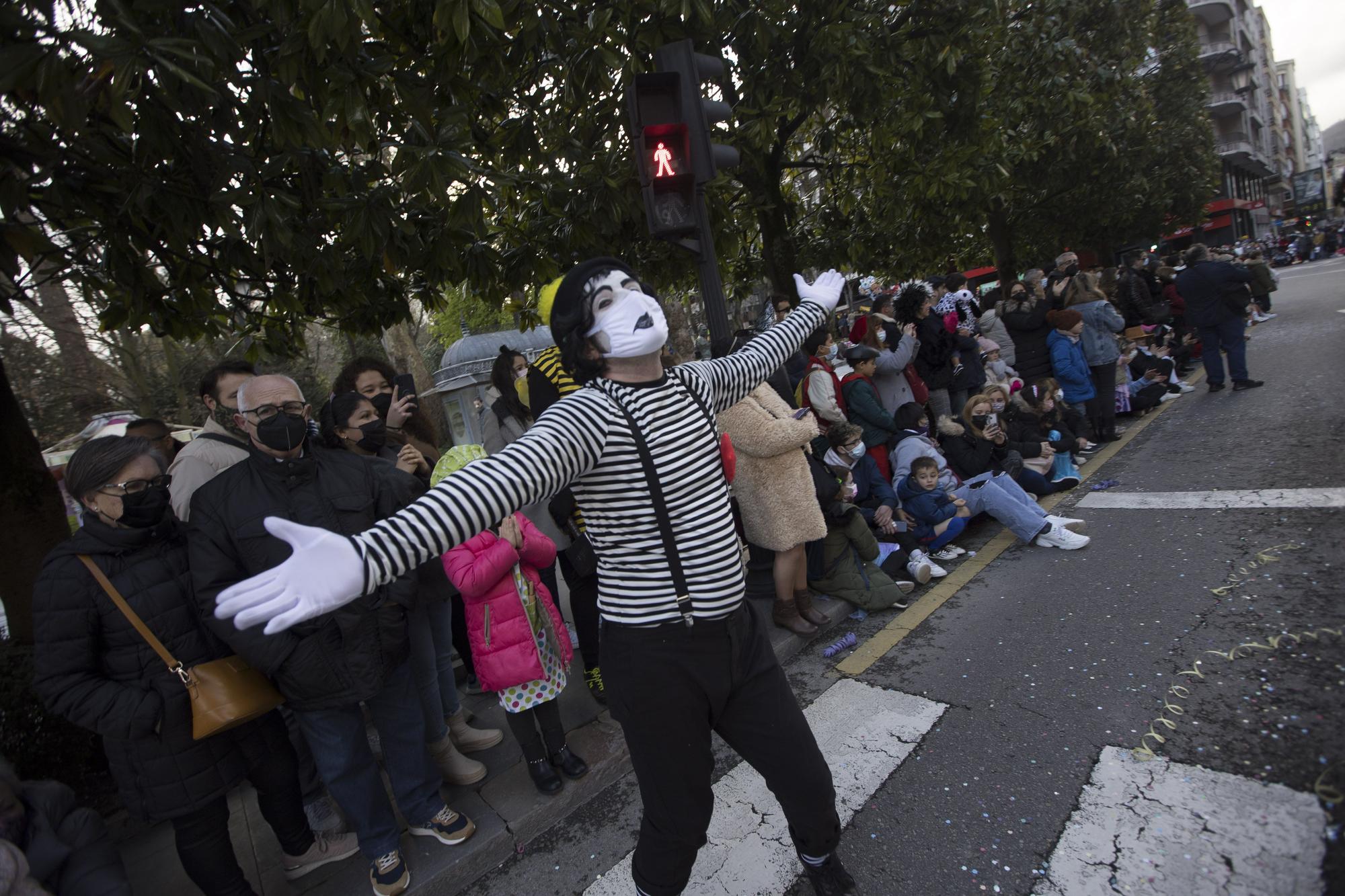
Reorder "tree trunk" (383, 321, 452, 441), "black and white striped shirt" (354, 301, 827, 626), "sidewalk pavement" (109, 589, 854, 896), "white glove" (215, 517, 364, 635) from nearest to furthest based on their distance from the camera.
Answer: "white glove" (215, 517, 364, 635) < "black and white striped shirt" (354, 301, 827, 626) < "sidewalk pavement" (109, 589, 854, 896) < "tree trunk" (383, 321, 452, 441)

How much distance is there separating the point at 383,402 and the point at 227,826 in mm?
2088

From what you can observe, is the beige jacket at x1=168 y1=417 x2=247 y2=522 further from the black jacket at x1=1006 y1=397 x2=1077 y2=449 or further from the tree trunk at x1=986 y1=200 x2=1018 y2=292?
the tree trunk at x1=986 y1=200 x2=1018 y2=292

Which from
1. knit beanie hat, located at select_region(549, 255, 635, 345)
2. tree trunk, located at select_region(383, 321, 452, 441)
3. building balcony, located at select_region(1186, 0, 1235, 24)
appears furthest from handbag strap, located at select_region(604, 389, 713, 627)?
building balcony, located at select_region(1186, 0, 1235, 24)

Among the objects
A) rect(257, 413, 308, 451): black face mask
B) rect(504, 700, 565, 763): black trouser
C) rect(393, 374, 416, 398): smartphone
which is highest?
rect(393, 374, 416, 398): smartphone

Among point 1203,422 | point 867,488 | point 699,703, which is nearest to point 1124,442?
point 1203,422

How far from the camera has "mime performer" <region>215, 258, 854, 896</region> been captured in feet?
6.25

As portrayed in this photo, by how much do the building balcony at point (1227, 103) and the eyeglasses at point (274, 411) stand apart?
51351 mm

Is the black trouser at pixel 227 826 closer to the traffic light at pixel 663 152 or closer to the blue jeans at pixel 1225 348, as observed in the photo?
the traffic light at pixel 663 152

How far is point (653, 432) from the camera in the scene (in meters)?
1.93

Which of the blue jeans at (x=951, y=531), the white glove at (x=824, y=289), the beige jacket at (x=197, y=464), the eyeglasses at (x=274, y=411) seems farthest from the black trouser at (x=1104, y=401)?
the beige jacket at (x=197, y=464)

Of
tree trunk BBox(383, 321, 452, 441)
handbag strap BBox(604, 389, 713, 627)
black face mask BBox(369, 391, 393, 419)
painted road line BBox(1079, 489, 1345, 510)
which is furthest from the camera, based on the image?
tree trunk BBox(383, 321, 452, 441)

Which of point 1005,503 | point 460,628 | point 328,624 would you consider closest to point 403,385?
point 460,628

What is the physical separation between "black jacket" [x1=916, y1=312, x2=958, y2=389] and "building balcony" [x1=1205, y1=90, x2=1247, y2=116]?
1794 inches

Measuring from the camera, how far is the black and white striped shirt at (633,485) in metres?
1.75
